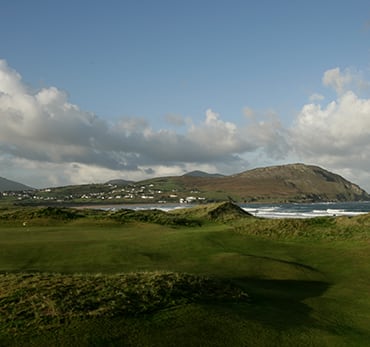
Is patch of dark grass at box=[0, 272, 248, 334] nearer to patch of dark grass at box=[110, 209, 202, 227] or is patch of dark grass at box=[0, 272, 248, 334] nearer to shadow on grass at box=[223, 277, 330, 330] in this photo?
shadow on grass at box=[223, 277, 330, 330]

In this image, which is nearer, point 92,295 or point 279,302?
point 92,295

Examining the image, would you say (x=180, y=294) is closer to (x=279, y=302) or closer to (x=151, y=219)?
(x=279, y=302)

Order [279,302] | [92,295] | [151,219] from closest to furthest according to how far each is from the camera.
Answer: [92,295] < [279,302] < [151,219]

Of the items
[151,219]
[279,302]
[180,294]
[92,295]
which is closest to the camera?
[92,295]

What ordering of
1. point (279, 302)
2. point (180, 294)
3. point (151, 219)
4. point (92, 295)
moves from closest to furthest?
point (92, 295) < point (180, 294) < point (279, 302) < point (151, 219)

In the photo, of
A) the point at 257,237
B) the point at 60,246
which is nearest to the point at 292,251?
the point at 257,237

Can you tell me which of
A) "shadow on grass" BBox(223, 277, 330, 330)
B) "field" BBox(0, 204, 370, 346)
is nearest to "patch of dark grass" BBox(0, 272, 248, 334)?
"field" BBox(0, 204, 370, 346)

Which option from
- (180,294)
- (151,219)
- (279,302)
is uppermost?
(151,219)

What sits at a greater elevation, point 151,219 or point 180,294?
point 151,219

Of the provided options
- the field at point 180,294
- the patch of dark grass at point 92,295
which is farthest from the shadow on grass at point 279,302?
the patch of dark grass at point 92,295

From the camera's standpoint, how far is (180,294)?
59.4 ft

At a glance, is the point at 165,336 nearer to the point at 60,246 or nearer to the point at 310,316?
the point at 310,316

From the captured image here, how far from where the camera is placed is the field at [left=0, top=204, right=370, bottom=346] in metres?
14.1

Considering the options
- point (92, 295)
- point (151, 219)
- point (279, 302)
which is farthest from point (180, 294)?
point (151, 219)
